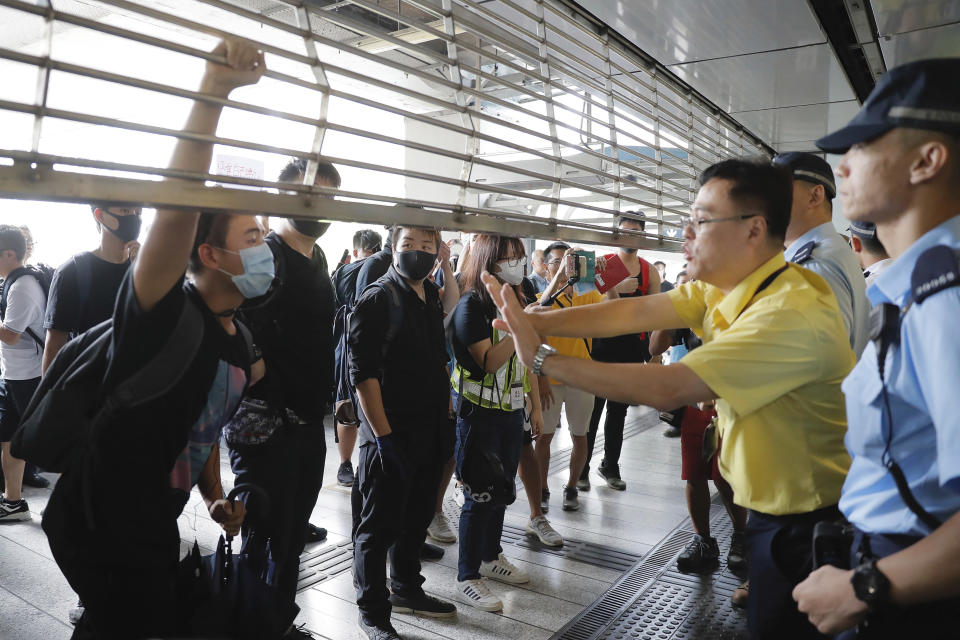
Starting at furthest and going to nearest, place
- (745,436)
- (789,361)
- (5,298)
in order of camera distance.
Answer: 1. (5,298)
2. (745,436)
3. (789,361)

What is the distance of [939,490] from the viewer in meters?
1.15

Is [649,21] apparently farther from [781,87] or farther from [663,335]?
[663,335]

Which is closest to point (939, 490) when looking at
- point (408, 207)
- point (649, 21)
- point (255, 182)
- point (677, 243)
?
point (408, 207)

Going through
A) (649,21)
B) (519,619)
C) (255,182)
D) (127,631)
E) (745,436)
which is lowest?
(519,619)

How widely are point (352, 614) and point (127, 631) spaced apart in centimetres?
168

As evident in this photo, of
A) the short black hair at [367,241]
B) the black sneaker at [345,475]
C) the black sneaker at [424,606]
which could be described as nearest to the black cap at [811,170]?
the black sneaker at [424,606]

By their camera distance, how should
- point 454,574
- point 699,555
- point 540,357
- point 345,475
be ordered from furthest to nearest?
point 345,475, point 699,555, point 454,574, point 540,357

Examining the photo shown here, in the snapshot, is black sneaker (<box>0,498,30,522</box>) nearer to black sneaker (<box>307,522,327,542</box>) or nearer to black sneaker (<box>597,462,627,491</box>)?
black sneaker (<box>307,522,327,542</box>)

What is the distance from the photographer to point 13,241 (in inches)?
167

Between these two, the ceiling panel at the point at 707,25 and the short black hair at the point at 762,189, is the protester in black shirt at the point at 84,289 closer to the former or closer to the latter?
the ceiling panel at the point at 707,25

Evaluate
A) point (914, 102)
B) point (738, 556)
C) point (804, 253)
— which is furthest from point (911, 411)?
point (738, 556)

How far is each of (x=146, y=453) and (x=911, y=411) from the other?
1.54m

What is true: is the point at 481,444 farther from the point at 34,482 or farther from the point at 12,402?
the point at 34,482

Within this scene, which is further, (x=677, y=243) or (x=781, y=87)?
(x=781, y=87)
